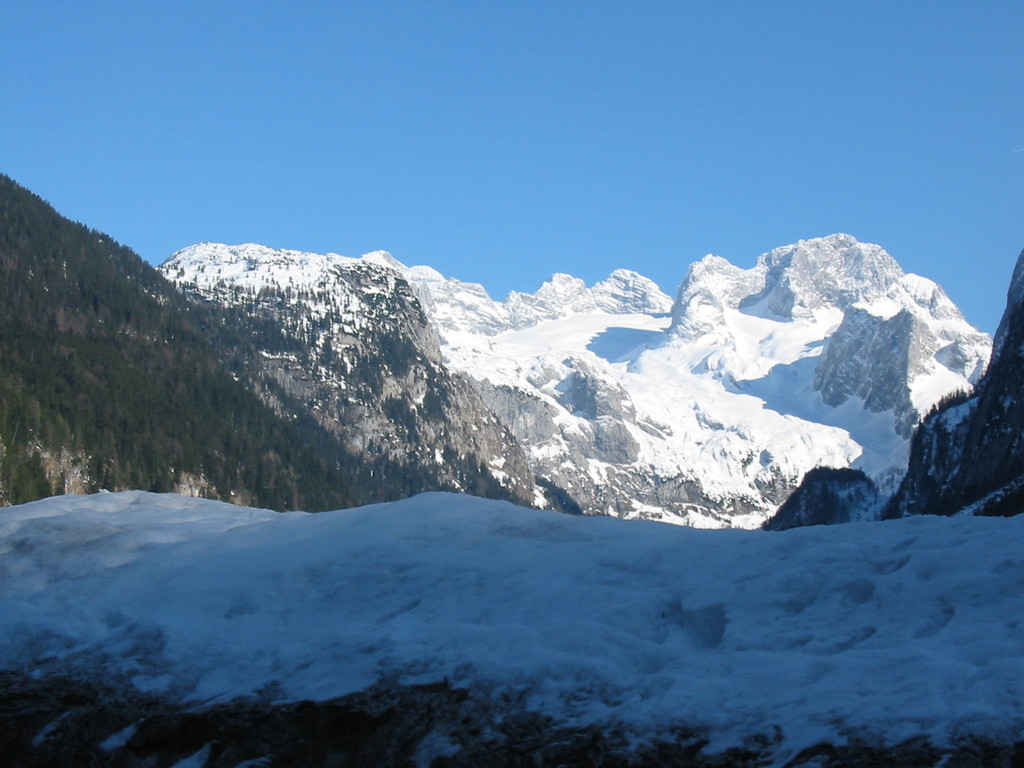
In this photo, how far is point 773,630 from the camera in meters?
17.5

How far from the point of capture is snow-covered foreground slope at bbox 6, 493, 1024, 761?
574 inches

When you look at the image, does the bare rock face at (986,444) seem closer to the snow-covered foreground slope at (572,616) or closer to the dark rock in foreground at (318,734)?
the snow-covered foreground slope at (572,616)

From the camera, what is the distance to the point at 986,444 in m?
173

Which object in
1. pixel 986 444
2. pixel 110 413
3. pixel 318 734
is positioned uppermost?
pixel 110 413

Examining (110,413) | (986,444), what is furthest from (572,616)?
(986,444)

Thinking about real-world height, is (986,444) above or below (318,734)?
above

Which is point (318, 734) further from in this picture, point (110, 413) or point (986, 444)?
point (986, 444)

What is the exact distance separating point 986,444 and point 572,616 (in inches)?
6792

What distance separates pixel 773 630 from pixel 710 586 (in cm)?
212

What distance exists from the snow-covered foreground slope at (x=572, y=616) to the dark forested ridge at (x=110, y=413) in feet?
368

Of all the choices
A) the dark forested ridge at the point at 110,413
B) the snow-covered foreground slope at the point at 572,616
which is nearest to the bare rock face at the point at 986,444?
the dark forested ridge at the point at 110,413

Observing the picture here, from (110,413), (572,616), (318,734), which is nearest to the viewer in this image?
(318,734)

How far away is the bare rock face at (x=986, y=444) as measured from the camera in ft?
519

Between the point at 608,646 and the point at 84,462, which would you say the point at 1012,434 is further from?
the point at 608,646
